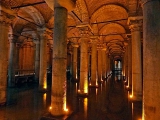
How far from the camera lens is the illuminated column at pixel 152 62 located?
4.15 meters

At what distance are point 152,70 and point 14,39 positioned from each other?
13526mm

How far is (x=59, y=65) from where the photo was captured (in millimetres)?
5922

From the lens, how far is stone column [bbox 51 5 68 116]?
5871mm

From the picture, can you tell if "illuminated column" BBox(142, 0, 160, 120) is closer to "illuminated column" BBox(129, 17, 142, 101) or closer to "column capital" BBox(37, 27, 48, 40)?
"illuminated column" BBox(129, 17, 142, 101)

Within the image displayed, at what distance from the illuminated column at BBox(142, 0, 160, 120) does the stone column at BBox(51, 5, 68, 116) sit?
334cm

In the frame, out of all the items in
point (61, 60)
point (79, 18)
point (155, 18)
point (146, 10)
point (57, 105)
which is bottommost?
point (57, 105)

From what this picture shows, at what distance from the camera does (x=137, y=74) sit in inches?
355

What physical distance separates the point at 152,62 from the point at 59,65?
11.9ft

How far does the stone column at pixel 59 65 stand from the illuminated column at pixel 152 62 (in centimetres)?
334

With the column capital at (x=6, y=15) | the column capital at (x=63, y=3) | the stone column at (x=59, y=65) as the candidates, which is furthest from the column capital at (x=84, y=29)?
the column capital at (x=6, y=15)

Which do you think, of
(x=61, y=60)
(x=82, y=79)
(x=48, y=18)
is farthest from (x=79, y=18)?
(x=61, y=60)

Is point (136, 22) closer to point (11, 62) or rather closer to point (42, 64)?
point (42, 64)

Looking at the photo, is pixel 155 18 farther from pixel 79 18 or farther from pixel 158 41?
pixel 79 18

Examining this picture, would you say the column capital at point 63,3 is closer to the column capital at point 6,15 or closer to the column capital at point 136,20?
the column capital at point 6,15
